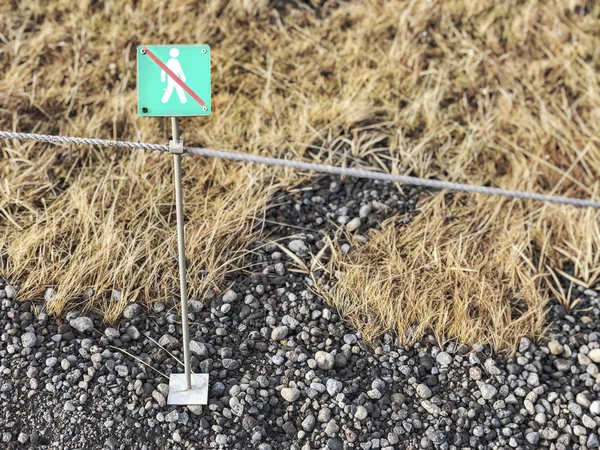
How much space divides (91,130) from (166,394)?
129cm

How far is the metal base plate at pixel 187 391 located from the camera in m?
2.21

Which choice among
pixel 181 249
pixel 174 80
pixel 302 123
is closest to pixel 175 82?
pixel 174 80

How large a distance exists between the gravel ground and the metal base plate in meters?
0.03

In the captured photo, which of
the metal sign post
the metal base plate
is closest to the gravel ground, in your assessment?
the metal base plate

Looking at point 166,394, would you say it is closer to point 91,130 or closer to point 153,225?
point 153,225

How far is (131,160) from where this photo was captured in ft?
9.41

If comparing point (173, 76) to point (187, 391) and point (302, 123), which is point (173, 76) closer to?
point (187, 391)

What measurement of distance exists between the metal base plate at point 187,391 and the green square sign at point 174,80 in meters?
0.86

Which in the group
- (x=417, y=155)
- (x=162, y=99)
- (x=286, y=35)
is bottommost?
(x=417, y=155)

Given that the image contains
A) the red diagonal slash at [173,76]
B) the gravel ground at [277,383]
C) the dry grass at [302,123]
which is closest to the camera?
the red diagonal slash at [173,76]

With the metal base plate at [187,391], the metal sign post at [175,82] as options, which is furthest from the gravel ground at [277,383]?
the metal sign post at [175,82]

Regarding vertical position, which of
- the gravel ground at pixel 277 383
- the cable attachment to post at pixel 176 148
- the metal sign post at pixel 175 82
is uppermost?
the metal sign post at pixel 175 82

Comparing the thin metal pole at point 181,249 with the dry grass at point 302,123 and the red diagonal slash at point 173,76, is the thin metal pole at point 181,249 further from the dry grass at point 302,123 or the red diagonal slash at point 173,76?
the dry grass at point 302,123

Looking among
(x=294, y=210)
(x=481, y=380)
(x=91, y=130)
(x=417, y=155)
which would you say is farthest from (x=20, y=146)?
(x=481, y=380)
